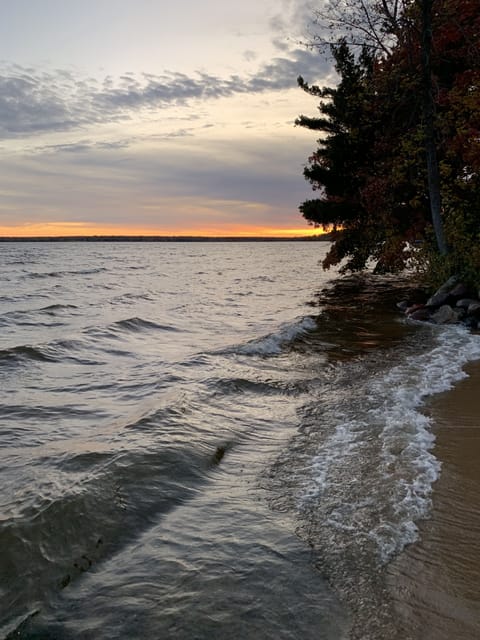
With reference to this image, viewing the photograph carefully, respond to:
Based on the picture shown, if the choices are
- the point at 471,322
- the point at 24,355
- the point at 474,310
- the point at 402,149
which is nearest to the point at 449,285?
the point at 474,310

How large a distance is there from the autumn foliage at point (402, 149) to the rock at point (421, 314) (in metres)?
1.94

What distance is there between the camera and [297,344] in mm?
12344

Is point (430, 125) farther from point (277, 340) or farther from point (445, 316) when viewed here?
point (277, 340)

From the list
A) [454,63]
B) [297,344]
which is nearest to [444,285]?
[297,344]

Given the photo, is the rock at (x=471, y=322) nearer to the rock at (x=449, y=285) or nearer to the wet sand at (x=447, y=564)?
the rock at (x=449, y=285)

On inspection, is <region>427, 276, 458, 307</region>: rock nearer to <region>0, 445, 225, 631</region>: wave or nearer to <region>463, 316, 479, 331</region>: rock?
<region>463, 316, 479, 331</region>: rock

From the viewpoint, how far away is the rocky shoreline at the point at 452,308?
14.3m

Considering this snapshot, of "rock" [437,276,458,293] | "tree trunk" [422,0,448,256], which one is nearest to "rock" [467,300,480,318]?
"rock" [437,276,458,293]

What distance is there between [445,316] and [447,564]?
12.3 meters

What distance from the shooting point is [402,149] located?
2025 centimetres

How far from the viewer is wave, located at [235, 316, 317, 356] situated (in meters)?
11.6

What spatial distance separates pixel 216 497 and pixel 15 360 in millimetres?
7350

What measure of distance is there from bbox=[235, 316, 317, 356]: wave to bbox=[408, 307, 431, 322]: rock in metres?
3.09

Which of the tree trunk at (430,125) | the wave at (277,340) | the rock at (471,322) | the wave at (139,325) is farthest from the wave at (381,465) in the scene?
the tree trunk at (430,125)
